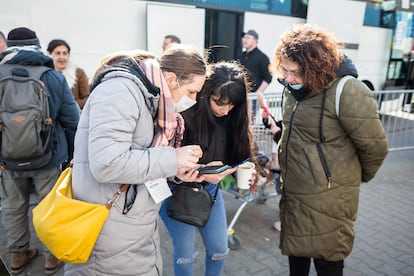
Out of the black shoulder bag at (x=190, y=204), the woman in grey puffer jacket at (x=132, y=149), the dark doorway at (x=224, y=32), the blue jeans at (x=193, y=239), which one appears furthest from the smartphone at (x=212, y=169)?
the dark doorway at (x=224, y=32)

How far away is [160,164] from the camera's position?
1360 mm

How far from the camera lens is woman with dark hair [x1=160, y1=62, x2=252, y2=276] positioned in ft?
6.58

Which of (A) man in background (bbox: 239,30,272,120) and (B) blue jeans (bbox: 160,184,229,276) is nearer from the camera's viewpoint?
(B) blue jeans (bbox: 160,184,229,276)

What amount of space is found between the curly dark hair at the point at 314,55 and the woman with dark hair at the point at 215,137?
13.8 inches

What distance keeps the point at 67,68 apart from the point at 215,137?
2.36 m

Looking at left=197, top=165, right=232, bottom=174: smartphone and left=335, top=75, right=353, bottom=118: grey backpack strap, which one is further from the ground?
left=335, top=75, right=353, bottom=118: grey backpack strap

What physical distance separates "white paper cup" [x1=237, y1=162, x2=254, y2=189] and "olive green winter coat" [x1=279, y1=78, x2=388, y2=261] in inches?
20.8

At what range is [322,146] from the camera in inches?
75.8

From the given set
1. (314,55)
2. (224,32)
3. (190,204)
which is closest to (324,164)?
(314,55)

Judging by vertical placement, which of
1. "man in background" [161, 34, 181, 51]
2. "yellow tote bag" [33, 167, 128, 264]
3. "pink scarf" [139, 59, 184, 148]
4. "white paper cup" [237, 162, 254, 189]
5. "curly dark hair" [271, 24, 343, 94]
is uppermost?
"man in background" [161, 34, 181, 51]

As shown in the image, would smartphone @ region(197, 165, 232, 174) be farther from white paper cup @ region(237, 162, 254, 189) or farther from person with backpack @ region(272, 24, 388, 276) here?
white paper cup @ region(237, 162, 254, 189)

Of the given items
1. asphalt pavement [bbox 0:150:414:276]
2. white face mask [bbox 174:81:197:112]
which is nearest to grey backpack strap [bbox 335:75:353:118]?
white face mask [bbox 174:81:197:112]

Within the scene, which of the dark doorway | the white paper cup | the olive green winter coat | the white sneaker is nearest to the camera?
the olive green winter coat

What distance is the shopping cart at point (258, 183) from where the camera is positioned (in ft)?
10.2
